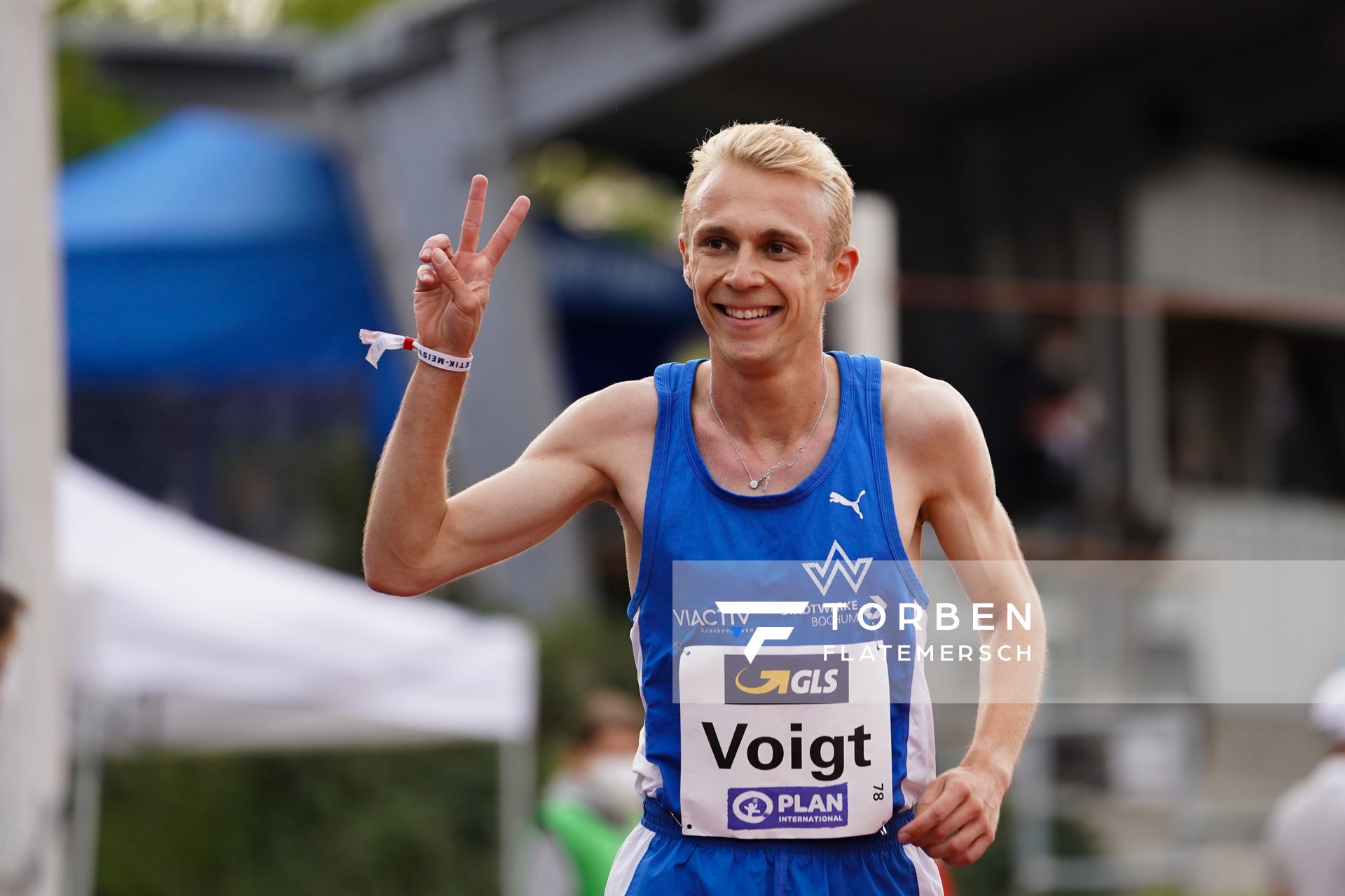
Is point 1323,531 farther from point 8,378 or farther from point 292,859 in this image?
point 8,378

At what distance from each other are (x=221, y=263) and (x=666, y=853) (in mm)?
10486

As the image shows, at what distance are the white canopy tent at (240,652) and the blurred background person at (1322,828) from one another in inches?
156

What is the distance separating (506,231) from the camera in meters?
2.92

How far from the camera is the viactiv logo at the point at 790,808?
9.46ft

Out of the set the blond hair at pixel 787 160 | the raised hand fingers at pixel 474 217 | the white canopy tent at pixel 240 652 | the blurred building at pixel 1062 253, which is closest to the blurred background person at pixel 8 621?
the raised hand fingers at pixel 474 217

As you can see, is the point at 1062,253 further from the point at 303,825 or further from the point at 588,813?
the point at 588,813

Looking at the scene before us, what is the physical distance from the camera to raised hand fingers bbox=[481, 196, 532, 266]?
2861 millimetres

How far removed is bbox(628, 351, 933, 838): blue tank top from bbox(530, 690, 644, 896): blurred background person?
275cm

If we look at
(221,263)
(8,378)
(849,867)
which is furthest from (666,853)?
(221,263)

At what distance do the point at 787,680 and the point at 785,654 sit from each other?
4 cm

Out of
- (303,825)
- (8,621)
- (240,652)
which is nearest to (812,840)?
(8,621)

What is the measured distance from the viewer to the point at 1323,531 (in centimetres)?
1312

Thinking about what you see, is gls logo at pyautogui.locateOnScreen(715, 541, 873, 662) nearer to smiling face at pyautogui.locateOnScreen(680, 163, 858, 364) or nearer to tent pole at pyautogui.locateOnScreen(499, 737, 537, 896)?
smiling face at pyautogui.locateOnScreen(680, 163, 858, 364)

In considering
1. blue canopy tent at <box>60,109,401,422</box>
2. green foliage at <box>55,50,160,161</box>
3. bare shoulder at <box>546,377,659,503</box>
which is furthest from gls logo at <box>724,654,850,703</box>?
green foliage at <box>55,50,160,161</box>
